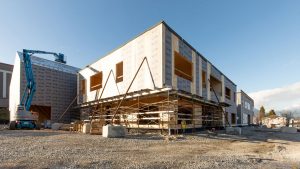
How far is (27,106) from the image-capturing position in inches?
1009

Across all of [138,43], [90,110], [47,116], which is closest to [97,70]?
[90,110]

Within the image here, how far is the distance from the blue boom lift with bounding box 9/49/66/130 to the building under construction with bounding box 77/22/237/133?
5.99 metres

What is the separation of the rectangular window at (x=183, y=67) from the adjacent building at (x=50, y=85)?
62.5 ft

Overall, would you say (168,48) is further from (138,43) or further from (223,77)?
(223,77)

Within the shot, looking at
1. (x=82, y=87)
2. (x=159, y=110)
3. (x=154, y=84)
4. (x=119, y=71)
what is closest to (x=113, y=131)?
(x=154, y=84)

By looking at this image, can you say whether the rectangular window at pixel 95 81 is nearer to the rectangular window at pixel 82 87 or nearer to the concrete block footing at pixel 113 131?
the rectangular window at pixel 82 87

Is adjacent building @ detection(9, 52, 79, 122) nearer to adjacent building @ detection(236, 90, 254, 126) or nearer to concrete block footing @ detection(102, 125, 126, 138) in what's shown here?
concrete block footing @ detection(102, 125, 126, 138)

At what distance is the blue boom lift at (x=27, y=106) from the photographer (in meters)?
23.3

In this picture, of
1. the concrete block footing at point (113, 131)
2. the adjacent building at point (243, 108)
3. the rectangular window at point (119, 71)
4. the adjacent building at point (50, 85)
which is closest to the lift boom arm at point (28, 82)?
the adjacent building at point (50, 85)

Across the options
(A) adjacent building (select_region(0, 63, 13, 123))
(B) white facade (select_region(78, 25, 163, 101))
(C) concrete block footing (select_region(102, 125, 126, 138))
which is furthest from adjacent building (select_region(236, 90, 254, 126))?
(A) adjacent building (select_region(0, 63, 13, 123))

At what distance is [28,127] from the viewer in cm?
2359

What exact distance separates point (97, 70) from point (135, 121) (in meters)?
9.03

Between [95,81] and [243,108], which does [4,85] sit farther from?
[243,108]

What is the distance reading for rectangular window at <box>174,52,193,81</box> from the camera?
18611 millimetres
